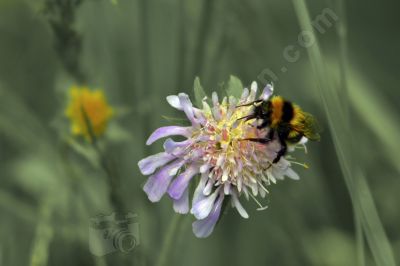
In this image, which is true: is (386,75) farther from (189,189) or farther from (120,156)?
(189,189)

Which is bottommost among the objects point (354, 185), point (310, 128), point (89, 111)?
point (354, 185)

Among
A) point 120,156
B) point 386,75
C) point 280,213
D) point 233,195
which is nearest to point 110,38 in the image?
point 120,156

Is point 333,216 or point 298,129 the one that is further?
point 333,216

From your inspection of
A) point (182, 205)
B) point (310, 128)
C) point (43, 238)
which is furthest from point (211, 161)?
point (43, 238)

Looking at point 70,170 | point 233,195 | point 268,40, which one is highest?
point 268,40

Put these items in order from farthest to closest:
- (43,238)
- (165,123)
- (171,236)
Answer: (165,123)
(43,238)
(171,236)

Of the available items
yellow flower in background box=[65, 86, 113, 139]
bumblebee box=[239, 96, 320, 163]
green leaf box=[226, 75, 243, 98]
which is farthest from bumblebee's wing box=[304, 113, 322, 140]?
yellow flower in background box=[65, 86, 113, 139]

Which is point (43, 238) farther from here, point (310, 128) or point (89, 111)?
point (310, 128)

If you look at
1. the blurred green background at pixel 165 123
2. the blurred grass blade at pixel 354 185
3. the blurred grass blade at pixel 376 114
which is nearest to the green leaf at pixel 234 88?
the blurred grass blade at pixel 354 185
